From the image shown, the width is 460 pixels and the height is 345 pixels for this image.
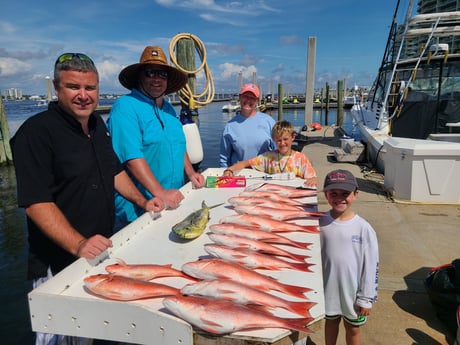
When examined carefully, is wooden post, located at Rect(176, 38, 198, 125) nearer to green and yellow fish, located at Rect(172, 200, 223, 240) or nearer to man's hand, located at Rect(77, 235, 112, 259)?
green and yellow fish, located at Rect(172, 200, 223, 240)

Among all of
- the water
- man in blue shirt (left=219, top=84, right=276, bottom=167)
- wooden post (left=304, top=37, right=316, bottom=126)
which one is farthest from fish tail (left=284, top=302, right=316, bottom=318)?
wooden post (left=304, top=37, right=316, bottom=126)

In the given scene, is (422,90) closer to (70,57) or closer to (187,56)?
(187,56)

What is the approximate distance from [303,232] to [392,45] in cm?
1055

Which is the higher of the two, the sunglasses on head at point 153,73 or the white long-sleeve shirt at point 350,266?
the sunglasses on head at point 153,73

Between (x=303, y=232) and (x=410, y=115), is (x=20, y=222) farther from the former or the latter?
(x=410, y=115)

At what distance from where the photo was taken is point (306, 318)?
125 cm

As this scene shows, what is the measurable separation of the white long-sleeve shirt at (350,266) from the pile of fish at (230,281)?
0.34 m

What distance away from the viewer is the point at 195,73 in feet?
17.9

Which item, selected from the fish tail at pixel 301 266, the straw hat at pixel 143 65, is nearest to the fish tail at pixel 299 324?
the fish tail at pixel 301 266

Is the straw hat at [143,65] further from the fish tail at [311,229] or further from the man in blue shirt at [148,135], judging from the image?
the fish tail at [311,229]

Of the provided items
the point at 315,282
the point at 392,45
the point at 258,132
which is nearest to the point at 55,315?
the point at 315,282

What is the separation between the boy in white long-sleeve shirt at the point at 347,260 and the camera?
2.29m

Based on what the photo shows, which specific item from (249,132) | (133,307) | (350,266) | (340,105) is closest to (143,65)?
(249,132)

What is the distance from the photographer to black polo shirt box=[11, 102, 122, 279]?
6.01ft
